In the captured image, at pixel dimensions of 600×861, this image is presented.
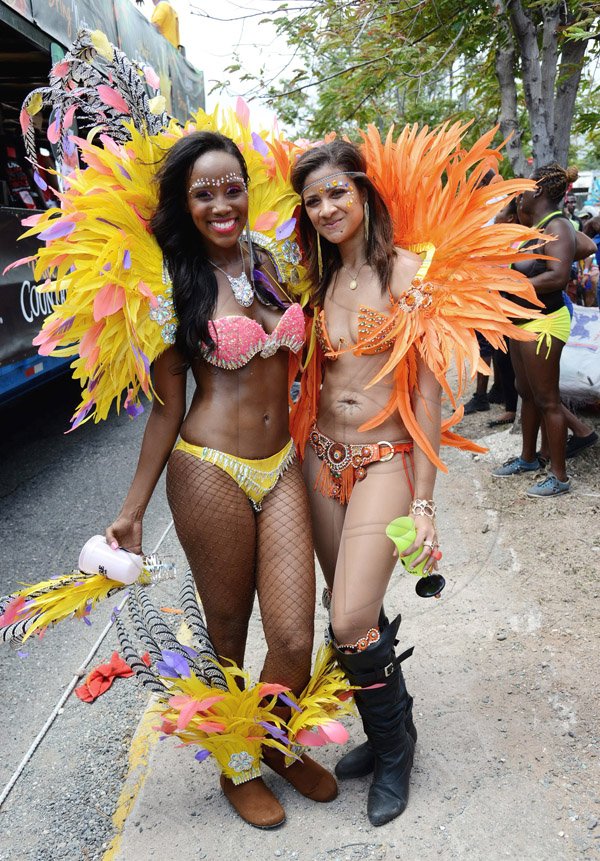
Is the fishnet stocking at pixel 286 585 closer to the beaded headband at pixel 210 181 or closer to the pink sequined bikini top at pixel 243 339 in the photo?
the pink sequined bikini top at pixel 243 339

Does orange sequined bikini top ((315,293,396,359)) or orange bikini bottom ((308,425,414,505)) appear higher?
orange sequined bikini top ((315,293,396,359))

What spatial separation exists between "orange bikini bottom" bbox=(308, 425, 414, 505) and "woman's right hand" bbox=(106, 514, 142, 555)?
1.92 ft

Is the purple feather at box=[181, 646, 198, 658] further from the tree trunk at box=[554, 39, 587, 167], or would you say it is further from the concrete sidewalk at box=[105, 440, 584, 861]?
the tree trunk at box=[554, 39, 587, 167]

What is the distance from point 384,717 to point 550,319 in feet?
9.74

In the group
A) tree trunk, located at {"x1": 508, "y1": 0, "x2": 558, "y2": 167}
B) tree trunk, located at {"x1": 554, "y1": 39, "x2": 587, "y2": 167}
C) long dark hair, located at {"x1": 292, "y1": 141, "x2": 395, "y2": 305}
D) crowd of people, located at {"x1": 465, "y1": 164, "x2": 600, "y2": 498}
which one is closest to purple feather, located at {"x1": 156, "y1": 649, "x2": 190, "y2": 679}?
long dark hair, located at {"x1": 292, "y1": 141, "x2": 395, "y2": 305}

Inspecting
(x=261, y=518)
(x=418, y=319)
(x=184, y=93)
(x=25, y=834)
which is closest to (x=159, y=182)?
(x=418, y=319)

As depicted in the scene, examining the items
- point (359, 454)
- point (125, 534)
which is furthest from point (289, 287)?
point (125, 534)

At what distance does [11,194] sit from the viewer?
706cm

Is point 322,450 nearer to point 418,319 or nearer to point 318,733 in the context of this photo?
point 418,319

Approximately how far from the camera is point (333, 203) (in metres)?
2.25

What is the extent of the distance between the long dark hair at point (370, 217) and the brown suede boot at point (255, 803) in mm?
1557

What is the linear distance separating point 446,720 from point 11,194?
6.39 metres

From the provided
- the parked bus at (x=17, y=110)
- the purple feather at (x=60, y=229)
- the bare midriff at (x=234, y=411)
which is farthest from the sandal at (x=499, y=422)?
the purple feather at (x=60, y=229)

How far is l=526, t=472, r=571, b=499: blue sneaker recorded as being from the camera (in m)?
4.61
